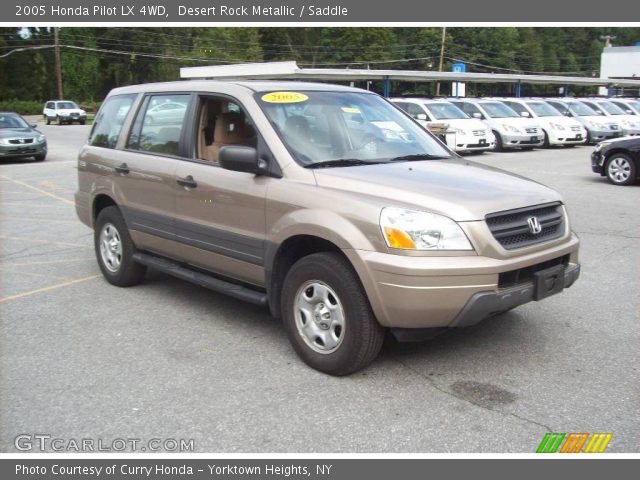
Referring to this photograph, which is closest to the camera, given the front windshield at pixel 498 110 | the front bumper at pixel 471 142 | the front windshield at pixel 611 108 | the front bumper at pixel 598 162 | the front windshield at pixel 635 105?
the front bumper at pixel 598 162

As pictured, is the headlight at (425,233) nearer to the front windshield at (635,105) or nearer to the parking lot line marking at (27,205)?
the parking lot line marking at (27,205)

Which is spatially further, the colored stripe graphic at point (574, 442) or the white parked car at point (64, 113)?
the white parked car at point (64, 113)

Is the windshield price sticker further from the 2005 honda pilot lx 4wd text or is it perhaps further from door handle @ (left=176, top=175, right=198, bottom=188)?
door handle @ (left=176, top=175, right=198, bottom=188)

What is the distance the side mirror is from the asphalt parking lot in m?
1.29

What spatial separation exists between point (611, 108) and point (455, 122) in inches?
362

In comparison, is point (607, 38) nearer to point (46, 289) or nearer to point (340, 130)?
point (340, 130)

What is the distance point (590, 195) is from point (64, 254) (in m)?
9.07

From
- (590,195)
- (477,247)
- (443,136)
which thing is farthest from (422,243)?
(443,136)

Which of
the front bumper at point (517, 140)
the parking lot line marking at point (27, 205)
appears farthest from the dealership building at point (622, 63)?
the parking lot line marking at point (27, 205)

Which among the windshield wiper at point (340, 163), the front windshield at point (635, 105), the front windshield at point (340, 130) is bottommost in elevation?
the windshield wiper at point (340, 163)

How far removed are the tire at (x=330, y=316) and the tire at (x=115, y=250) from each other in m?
2.31

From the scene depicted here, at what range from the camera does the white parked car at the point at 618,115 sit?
24.2 meters

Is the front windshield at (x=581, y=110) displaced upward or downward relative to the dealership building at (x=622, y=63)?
downward

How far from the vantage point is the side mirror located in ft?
14.7
